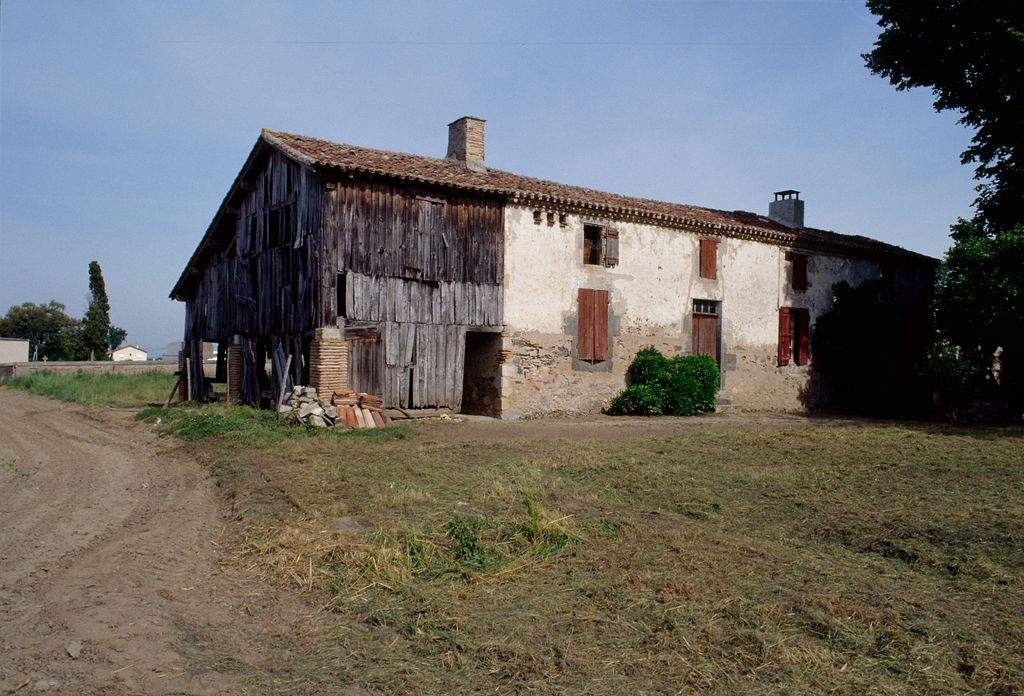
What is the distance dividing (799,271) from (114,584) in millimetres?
21704

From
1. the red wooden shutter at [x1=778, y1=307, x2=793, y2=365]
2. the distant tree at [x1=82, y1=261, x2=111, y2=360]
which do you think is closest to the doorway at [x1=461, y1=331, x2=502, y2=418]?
the red wooden shutter at [x1=778, y1=307, x2=793, y2=365]

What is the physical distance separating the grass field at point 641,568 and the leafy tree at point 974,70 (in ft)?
35.2

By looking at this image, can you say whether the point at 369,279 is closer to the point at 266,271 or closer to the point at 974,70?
the point at 266,271

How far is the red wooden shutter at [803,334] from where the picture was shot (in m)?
23.6

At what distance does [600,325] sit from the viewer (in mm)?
19797

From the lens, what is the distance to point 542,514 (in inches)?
289

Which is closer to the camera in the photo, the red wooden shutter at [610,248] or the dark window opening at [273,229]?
the dark window opening at [273,229]

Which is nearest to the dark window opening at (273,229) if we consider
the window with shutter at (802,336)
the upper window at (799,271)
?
the upper window at (799,271)

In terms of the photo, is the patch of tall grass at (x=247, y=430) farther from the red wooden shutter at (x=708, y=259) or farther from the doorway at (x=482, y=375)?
the red wooden shutter at (x=708, y=259)

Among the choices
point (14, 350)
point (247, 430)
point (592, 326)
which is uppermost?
point (592, 326)

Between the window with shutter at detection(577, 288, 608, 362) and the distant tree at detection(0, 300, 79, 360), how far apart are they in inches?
2437

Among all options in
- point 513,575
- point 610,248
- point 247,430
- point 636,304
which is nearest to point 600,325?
point 636,304

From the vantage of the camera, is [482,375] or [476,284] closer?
[476,284]

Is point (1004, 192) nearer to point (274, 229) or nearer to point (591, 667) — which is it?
point (274, 229)
